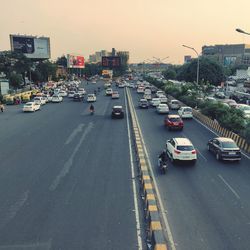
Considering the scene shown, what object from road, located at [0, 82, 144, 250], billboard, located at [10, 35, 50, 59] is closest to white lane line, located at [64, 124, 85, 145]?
road, located at [0, 82, 144, 250]

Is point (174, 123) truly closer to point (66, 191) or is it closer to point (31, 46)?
point (66, 191)

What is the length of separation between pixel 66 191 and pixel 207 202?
6.45 m

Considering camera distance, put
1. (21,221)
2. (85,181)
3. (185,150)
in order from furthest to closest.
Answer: (185,150), (85,181), (21,221)

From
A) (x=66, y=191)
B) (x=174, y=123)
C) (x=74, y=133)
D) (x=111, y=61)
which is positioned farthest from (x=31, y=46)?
(x=66, y=191)

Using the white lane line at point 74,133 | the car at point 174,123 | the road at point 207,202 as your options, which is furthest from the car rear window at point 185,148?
the car at point 174,123

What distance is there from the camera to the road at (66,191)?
34.9 feet

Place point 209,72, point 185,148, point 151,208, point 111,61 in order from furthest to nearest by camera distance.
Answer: point 111,61 → point 209,72 → point 185,148 → point 151,208

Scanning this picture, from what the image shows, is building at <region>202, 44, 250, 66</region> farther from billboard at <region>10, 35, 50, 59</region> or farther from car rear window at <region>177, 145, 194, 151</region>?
car rear window at <region>177, 145, 194, 151</region>

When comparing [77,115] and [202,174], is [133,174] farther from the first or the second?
[77,115]

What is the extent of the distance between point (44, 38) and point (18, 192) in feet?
319

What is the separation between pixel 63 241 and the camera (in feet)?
34.0

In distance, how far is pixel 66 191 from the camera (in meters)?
14.7

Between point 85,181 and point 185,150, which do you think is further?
point 185,150

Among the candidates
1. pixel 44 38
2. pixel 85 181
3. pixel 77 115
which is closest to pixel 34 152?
pixel 85 181
